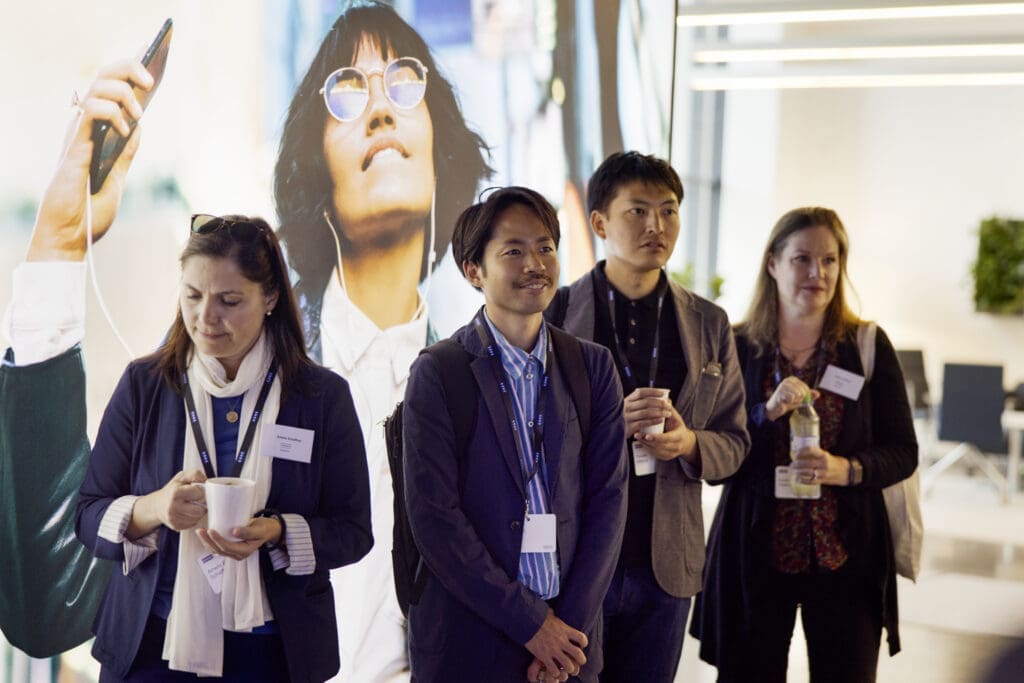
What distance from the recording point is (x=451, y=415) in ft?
6.21

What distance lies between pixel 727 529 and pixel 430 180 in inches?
53.0

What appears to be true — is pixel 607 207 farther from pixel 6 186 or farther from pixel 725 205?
pixel 725 205

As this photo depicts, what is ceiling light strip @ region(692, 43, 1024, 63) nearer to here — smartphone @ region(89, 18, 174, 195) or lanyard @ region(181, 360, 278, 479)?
smartphone @ region(89, 18, 174, 195)

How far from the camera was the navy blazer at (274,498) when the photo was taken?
1.90 meters

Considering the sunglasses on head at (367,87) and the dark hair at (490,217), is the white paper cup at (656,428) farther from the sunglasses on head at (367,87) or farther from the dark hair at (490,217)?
the sunglasses on head at (367,87)

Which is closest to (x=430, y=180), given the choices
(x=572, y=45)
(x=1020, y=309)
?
(x=572, y=45)

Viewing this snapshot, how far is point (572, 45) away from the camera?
139 inches

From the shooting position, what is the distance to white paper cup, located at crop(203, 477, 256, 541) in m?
1.78

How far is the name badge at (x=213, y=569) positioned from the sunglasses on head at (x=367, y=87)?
136 centimetres

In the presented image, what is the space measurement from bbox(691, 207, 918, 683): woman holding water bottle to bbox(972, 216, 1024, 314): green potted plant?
8.99 meters

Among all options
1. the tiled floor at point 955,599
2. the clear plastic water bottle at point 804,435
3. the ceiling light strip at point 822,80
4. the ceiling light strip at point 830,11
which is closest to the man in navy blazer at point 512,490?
the clear plastic water bottle at point 804,435

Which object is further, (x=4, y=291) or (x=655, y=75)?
(x=655, y=75)

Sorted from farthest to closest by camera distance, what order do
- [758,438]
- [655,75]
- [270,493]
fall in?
[655,75] → [758,438] → [270,493]

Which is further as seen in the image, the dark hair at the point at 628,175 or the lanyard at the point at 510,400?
the dark hair at the point at 628,175
